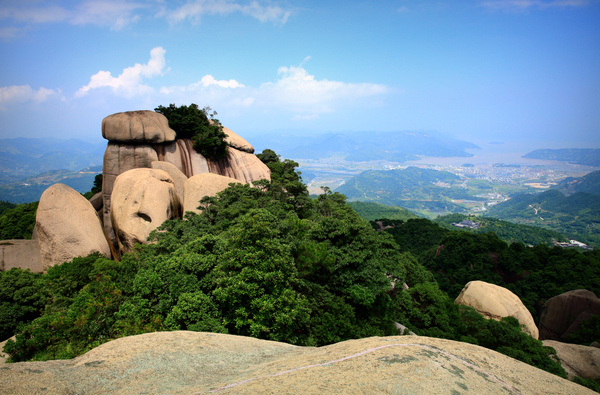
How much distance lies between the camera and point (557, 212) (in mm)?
142000

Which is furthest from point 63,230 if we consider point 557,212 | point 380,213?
point 557,212

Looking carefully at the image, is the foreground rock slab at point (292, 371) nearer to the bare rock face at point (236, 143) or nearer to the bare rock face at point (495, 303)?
the bare rock face at point (495, 303)

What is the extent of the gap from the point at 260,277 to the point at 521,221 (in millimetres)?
165551

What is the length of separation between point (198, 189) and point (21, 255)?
1256cm

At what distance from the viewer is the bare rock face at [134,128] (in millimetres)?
24953

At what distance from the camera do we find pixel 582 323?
87.9ft

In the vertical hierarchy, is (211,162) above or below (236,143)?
below


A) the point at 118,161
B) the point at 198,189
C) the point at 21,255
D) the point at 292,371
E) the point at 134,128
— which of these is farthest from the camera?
the point at 118,161

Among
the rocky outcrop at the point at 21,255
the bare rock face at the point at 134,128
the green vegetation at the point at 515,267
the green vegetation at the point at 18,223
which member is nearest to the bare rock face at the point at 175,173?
the bare rock face at the point at 134,128

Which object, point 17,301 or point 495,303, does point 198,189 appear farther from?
point 495,303

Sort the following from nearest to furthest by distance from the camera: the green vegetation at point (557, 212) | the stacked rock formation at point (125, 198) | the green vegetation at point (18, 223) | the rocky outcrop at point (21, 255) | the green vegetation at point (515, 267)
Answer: the stacked rock formation at point (125, 198) < the rocky outcrop at point (21, 255) < the green vegetation at point (18, 223) < the green vegetation at point (515, 267) < the green vegetation at point (557, 212)

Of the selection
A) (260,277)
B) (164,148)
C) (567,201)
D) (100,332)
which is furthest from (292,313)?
(567,201)

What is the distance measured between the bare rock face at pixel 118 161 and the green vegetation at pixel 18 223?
1088 cm

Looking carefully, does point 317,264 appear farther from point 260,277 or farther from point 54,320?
point 54,320
